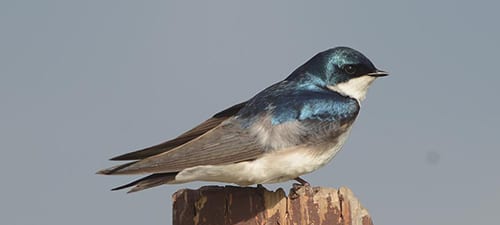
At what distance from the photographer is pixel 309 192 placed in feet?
10.5

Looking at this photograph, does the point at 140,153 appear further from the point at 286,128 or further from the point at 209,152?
the point at 286,128

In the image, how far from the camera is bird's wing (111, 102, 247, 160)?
361 centimetres

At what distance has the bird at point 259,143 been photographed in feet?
11.5

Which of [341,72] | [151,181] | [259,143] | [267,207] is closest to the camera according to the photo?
[267,207]

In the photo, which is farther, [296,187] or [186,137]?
[186,137]

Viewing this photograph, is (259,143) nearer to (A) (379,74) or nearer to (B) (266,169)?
(B) (266,169)

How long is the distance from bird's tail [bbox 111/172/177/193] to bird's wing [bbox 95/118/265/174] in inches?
1.4

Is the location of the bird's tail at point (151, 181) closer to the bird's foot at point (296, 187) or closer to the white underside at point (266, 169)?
the white underside at point (266, 169)

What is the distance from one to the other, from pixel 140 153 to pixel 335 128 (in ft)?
2.67

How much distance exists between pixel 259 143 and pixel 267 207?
19.0 inches

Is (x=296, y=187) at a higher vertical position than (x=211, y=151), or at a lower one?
lower

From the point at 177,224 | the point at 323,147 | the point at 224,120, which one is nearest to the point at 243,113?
the point at 224,120

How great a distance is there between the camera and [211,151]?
3.61 metres

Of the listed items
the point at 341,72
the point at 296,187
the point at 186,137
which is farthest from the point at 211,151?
the point at 341,72
